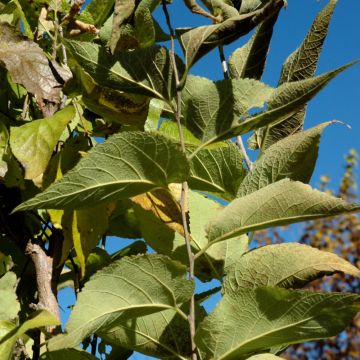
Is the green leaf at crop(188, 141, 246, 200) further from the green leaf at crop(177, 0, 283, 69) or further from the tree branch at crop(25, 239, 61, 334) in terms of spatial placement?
the tree branch at crop(25, 239, 61, 334)

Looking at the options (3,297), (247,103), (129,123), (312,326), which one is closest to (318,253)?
(312,326)

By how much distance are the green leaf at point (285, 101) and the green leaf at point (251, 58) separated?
0.20 metres

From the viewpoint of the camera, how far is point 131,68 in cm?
76

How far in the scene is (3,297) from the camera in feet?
2.96

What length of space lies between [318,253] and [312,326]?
0.30ft

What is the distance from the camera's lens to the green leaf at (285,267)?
70cm

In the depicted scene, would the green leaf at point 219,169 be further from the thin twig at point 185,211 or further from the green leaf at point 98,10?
the green leaf at point 98,10

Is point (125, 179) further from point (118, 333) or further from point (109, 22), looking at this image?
point (109, 22)

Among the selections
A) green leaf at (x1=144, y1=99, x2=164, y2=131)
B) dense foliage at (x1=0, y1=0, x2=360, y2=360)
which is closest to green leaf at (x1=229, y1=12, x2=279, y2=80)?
dense foliage at (x1=0, y1=0, x2=360, y2=360)

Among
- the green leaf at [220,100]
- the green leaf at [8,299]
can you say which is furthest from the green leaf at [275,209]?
the green leaf at [8,299]

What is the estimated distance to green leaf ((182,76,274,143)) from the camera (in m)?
0.77

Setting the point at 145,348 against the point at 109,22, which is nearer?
the point at 145,348

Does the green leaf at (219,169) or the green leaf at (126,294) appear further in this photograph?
the green leaf at (219,169)

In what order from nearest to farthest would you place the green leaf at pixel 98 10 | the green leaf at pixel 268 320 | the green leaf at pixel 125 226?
the green leaf at pixel 268 320
the green leaf at pixel 125 226
the green leaf at pixel 98 10
